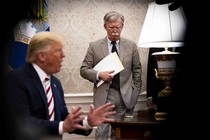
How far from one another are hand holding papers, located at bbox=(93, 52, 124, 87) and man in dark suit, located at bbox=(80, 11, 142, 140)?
45mm

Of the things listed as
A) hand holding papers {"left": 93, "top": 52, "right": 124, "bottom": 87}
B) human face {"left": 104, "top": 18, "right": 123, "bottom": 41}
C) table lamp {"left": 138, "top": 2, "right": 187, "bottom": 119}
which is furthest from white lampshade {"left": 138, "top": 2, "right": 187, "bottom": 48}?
human face {"left": 104, "top": 18, "right": 123, "bottom": 41}

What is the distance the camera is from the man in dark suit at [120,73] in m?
2.25

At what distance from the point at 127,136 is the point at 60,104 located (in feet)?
1.86

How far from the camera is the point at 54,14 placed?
2863 mm

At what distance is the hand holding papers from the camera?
210 centimetres

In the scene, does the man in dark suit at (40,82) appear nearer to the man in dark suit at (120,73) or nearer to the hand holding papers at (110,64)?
the hand holding papers at (110,64)

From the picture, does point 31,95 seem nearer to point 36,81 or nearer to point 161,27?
point 36,81

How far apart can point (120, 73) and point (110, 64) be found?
0.17 m

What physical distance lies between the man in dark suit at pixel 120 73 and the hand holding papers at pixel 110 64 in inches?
1.8

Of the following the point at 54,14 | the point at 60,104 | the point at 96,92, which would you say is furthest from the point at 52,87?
the point at 54,14

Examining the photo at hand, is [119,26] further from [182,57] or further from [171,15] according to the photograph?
[182,57]

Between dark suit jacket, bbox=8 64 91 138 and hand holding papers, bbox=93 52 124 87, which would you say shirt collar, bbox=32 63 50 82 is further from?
hand holding papers, bbox=93 52 124 87

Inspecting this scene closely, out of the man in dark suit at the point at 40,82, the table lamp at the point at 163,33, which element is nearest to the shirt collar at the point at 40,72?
the man in dark suit at the point at 40,82

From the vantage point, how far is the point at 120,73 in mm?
2281
